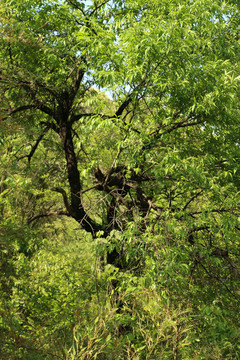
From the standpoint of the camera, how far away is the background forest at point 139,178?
4.21m

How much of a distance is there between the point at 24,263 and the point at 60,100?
3.60 meters

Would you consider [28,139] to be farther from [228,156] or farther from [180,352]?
[180,352]

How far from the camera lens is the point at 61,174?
27.6 feet

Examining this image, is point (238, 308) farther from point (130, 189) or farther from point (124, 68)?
point (124, 68)

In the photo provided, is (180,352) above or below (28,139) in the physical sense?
below

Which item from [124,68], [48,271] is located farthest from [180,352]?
[124,68]

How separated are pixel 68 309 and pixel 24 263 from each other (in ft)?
4.67

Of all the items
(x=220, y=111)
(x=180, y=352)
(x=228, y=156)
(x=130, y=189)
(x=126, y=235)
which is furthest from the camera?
(x=130, y=189)

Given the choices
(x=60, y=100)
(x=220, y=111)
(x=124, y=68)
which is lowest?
(x=220, y=111)

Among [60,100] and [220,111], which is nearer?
[220,111]

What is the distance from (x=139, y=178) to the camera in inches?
260

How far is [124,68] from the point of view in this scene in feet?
16.2

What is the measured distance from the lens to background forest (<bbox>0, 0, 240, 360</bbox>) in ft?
13.8

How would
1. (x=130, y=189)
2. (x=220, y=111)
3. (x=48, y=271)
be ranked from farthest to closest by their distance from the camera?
(x=130, y=189)
(x=48, y=271)
(x=220, y=111)
